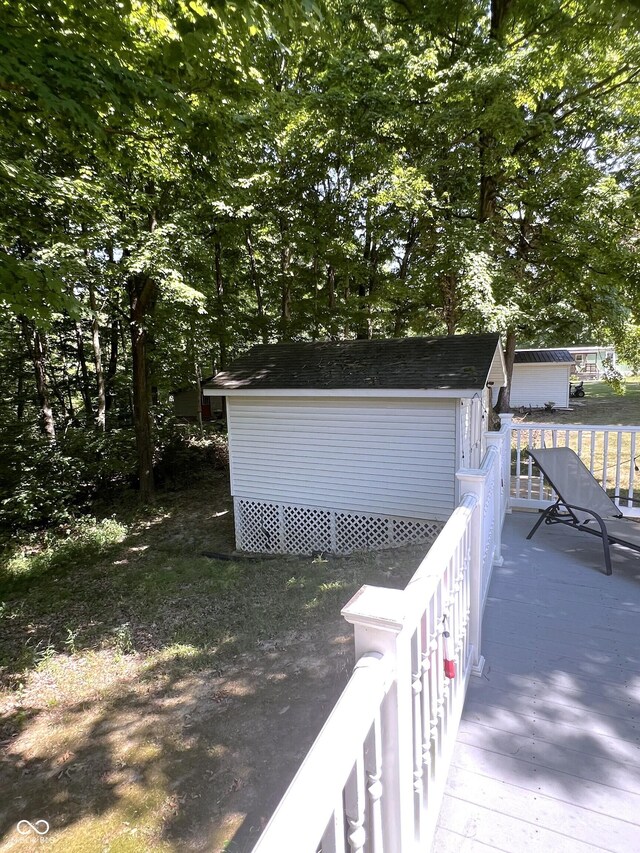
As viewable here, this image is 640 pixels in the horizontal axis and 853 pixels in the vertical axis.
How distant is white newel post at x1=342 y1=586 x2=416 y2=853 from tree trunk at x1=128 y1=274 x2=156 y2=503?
10.1 metres

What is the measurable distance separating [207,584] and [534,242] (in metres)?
10.1

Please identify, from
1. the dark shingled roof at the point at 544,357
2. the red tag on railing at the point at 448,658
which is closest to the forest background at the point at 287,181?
the red tag on railing at the point at 448,658

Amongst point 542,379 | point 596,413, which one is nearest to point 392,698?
point 596,413

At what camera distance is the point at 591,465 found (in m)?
4.51

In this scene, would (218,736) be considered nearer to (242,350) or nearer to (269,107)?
(269,107)

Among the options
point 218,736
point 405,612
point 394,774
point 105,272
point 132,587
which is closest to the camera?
point 405,612

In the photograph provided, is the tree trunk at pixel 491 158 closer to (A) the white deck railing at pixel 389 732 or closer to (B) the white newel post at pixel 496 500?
(B) the white newel post at pixel 496 500

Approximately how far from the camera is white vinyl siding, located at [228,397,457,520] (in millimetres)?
6574

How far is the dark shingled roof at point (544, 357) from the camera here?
20.6 meters

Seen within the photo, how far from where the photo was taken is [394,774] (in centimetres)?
121

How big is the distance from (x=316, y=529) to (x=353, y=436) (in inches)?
74.2

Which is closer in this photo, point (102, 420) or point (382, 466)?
point (382, 466)

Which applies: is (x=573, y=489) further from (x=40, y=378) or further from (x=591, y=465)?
(x=40, y=378)

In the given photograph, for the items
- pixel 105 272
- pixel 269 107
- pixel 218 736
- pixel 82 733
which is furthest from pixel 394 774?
pixel 105 272
